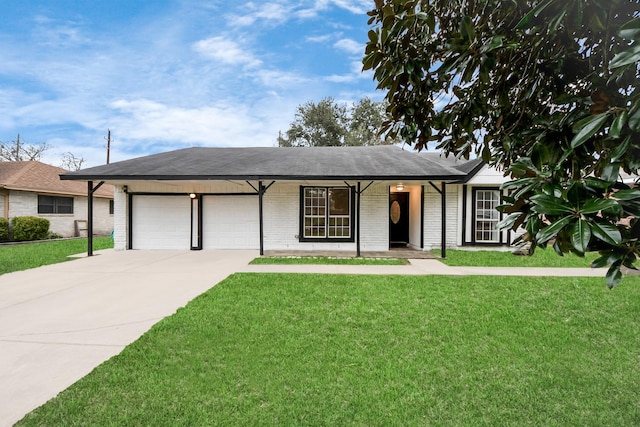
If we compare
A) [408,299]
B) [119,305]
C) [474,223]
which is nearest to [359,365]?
[408,299]

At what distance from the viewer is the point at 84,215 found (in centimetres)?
1830

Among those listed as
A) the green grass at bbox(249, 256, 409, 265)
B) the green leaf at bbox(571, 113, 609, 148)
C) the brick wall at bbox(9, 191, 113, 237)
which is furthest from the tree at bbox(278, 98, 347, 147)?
the green leaf at bbox(571, 113, 609, 148)

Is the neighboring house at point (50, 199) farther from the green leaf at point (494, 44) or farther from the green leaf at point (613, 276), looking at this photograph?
the green leaf at point (613, 276)

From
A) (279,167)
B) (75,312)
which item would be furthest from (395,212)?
(75,312)

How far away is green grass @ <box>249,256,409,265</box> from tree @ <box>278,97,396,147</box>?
1949cm

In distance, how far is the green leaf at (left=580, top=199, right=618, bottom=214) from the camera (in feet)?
3.28

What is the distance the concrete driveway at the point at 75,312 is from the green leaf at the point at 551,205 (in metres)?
3.51

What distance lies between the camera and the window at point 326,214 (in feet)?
34.0

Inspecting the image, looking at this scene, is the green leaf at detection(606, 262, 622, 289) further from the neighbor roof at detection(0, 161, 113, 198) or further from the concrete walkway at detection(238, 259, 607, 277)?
the neighbor roof at detection(0, 161, 113, 198)

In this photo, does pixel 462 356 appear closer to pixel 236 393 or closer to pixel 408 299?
pixel 408 299

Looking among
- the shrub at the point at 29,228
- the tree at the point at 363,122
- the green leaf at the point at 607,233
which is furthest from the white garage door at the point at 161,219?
the tree at the point at 363,122

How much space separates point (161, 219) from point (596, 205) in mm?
11968

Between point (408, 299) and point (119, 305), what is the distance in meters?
4.59

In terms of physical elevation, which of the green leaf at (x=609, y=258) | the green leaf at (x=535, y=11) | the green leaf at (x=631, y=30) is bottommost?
the green leaf at (x=609, y=258)
